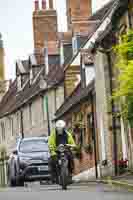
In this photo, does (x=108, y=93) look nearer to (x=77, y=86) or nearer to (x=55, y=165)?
(x=55, y=165)

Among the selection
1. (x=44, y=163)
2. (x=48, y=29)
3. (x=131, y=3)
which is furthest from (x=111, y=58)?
(x=48, y=29)

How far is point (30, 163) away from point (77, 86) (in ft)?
67.1

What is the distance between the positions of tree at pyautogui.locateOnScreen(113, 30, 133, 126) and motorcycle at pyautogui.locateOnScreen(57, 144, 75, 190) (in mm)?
1816

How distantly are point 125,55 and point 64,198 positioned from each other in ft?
14.6

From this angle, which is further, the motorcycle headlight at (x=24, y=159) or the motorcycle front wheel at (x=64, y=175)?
the motorcycle headlight at (x=24, y=159)

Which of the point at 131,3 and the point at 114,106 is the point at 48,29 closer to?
the point at 114,106

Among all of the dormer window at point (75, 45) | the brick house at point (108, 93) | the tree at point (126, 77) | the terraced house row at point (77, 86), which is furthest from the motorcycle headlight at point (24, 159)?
the dormer window at point (75, 45)

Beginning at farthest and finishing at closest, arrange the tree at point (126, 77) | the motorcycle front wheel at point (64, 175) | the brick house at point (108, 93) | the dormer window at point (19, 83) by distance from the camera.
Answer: the dormer window at point (19, 83) < the brick house at point (108, 93) < the motorcycle front wheel at point (64, 175) < the tree at point (126, 77)

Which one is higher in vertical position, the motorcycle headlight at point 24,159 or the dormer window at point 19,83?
the dormer window at point 19,83

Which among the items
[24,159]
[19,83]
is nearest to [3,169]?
[19,83]

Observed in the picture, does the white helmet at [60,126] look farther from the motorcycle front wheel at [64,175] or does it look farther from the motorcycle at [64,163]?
the motorcycle front wheel at [64,175]

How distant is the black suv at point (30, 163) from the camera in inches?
1051

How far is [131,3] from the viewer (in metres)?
28.1

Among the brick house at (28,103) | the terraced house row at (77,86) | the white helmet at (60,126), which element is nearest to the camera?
the white helmet at (60,126)
